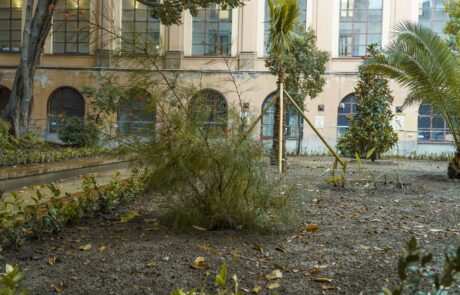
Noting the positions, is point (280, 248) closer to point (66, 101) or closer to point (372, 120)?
point (372, 120)

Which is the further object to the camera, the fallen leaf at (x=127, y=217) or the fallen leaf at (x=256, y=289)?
the fallen leaf at (x=127, y=217)

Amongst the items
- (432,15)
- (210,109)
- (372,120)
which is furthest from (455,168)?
(432,15)

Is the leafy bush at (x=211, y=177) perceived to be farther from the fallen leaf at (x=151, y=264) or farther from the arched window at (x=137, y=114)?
the fallen leaf at (x=151, y=264)

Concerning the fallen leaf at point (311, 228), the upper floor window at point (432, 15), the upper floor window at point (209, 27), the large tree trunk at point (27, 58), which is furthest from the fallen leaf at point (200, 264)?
the upper floor window at point (432, 15)

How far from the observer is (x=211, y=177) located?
12.4 feet

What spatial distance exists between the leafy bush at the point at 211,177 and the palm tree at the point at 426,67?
5767mm

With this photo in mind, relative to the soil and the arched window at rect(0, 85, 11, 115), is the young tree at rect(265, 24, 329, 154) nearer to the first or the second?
the soil

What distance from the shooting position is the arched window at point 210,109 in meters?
3.78

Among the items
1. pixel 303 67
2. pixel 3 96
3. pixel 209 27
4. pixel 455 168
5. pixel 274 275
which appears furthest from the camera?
pixel 3 96

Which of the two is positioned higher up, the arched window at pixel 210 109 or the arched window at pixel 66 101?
the arched window at pixel 66 101

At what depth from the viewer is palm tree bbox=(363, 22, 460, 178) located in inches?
330

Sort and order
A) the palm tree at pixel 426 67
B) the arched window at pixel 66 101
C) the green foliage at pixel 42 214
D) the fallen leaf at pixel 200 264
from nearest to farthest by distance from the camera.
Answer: the fallen leaf at pixel 200 264
the green foliage at pixel 42 214
the palm tree at pixel 426 67
the arched window at pixel 66 101

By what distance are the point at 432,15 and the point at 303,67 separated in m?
8.03

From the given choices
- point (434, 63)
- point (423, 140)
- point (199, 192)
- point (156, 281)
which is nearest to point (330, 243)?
point (199, 192)
